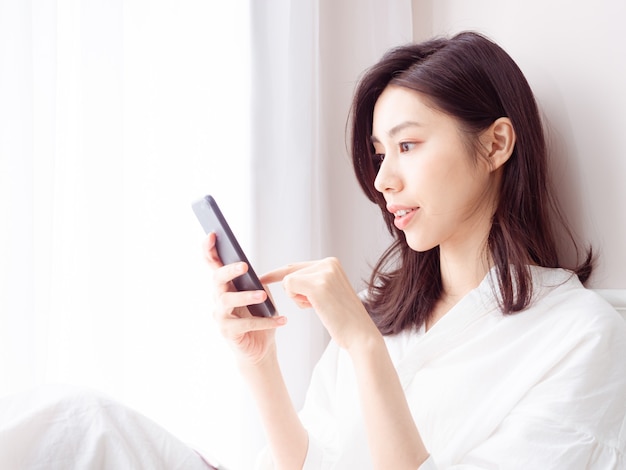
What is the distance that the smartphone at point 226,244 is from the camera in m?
1.12

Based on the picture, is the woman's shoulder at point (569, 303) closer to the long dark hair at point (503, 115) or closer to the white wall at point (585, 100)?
the long dark hair at point (503, 115)

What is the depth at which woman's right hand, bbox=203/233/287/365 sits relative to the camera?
1.13 metres

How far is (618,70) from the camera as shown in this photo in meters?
1.30

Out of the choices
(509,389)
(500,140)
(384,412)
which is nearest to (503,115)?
(500,140)

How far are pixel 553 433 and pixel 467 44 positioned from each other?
73 centimetres

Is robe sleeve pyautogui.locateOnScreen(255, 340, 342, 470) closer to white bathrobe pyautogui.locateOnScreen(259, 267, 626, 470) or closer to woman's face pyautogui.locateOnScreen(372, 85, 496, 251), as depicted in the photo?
white bathrobe pyautogui.locateOnScreen(259, 267, 626, 470)

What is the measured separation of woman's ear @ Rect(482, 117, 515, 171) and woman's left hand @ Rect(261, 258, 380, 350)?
41 cm

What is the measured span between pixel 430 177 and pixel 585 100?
363 mm

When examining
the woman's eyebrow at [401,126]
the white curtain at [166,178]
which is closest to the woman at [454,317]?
the woman's eyebrow at [401,126]

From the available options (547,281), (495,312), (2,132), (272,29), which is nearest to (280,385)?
(495,312)

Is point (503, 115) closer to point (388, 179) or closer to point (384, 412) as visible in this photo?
point (388, 179)

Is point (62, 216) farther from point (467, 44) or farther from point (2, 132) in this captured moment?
point (467, 44)

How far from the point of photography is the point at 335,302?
109 centimetres

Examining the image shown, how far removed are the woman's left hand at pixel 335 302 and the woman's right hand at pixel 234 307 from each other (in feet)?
0.22
